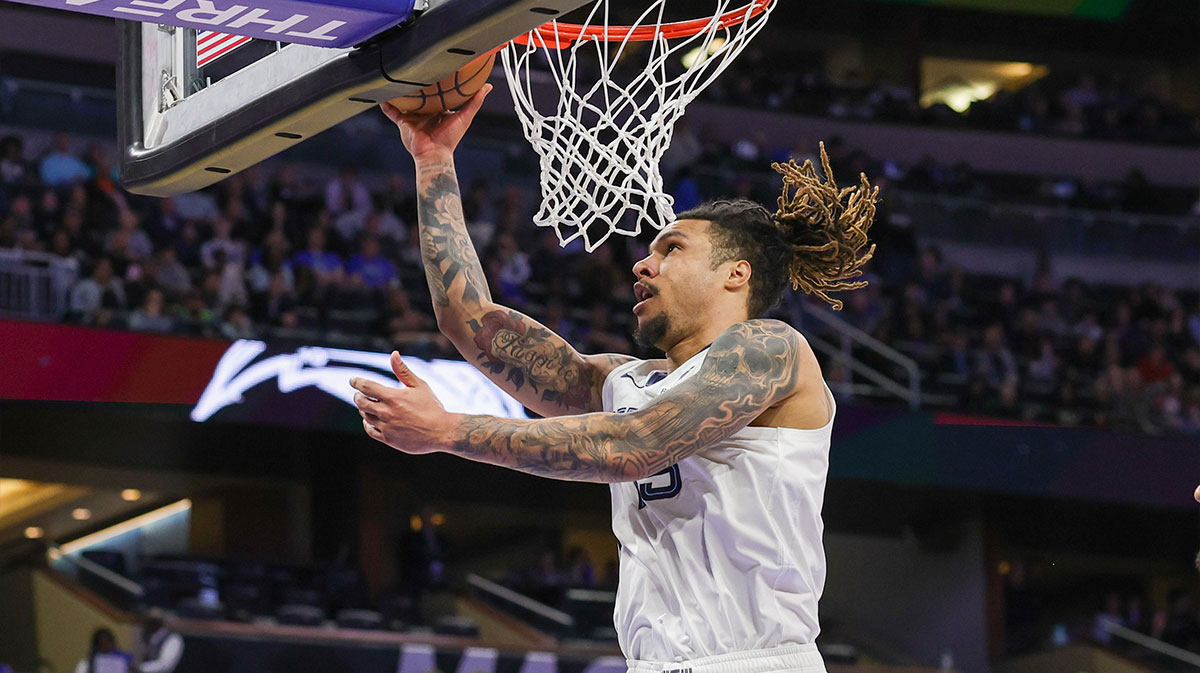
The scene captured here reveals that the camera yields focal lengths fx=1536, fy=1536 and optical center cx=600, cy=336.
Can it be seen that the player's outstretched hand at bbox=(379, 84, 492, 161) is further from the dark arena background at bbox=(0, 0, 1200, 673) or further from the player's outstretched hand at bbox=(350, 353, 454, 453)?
the dark arena background at bbox=(0, 0, 1200, 673)

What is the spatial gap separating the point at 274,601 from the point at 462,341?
25.4 feet

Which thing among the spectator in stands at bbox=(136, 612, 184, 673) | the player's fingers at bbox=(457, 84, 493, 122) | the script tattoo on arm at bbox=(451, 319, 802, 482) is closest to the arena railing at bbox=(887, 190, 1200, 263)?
the spectator in stands at bbox=(136, 612, 184, 673)

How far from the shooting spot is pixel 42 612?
1009 centimetres

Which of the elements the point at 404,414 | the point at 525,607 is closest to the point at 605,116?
the point at 404,414

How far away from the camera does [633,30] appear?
4430mm

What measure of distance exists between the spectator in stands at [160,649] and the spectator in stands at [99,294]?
78.0 inches

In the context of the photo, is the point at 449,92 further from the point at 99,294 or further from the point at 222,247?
the point at 222,247

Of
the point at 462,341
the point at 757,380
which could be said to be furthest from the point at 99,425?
the point at 757,380

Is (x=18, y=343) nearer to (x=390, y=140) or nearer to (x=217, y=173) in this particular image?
(x=390, y=140)

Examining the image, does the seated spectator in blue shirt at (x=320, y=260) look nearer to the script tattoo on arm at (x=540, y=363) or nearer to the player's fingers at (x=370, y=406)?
the script tattoo on arm at (x=540, y=363)

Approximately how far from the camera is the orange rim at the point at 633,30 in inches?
157

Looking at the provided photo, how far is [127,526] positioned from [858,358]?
6362mm

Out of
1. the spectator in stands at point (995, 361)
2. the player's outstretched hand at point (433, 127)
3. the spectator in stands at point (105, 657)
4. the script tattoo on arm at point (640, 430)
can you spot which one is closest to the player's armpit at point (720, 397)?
the script tattoo on arm at point (640, 430)

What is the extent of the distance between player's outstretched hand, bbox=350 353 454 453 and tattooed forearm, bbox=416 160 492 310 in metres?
0.86
